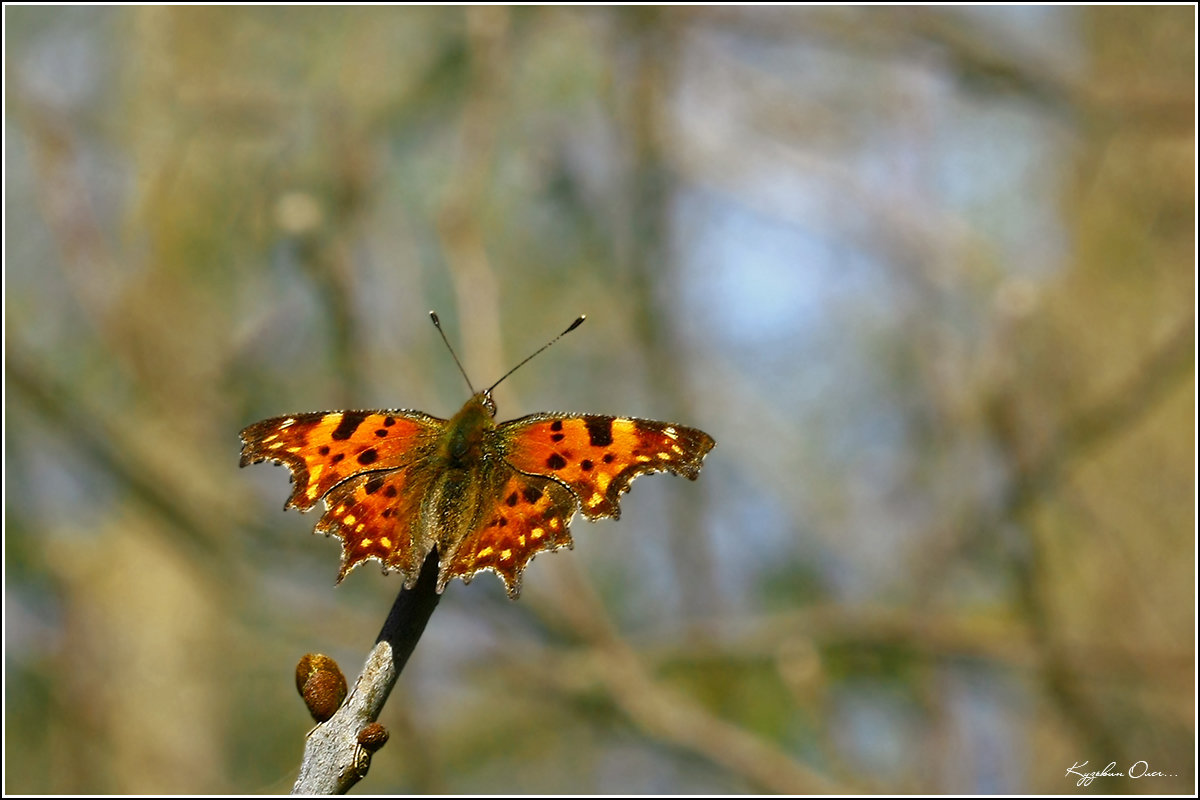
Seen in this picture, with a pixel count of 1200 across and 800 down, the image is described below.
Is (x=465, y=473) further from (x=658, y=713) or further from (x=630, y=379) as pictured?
(x=630, y=379)

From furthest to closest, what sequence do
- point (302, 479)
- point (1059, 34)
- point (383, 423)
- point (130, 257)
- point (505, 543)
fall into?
point (1059, 34) < point (130, 257) < point (383, 423) < point (302, 479) < point (505, 543)

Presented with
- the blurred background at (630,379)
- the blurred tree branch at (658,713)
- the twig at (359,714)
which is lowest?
the twig at (359,714)

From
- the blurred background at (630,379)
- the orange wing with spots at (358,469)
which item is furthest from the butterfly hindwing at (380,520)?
the blurred background at (630,379)

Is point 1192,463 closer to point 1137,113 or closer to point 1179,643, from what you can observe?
point 1179,643

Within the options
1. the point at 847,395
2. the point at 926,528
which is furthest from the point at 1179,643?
the point at 847,395

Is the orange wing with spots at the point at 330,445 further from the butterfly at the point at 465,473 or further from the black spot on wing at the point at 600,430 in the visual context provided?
the black spot on wing at the point at 600,430

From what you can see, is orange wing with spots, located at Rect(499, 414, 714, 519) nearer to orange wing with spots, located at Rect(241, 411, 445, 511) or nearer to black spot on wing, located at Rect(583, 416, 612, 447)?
black spot on wing, located at Rect(583, 416, 612, 447)

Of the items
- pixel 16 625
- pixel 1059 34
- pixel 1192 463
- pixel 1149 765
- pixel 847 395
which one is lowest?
pixel 1149 765
